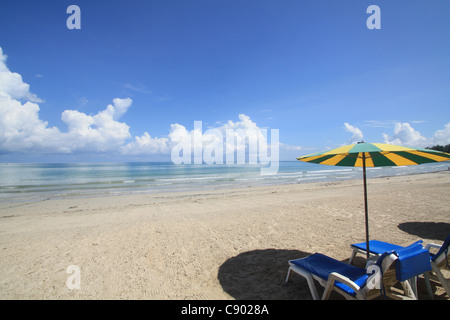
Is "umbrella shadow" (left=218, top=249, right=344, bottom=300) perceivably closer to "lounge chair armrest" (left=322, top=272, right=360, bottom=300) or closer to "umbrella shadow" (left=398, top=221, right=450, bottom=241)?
"lounge chair armrest" (left=322, top=272, right=360, bottom=300)

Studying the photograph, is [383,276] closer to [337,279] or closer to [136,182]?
[337,279]

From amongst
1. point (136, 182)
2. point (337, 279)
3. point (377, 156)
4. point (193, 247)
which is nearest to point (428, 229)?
point (377, 156)

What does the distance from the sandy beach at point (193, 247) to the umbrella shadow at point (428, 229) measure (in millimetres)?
24

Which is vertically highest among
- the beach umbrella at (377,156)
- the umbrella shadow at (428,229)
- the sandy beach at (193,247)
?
the beach umbrella at (377,156)

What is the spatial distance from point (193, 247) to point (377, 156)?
484 cm

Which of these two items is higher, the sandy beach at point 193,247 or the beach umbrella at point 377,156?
the beach umbrella at point 377,156

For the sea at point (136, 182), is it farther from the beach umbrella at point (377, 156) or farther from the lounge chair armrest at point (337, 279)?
the lounge chair armrest at point (337, 279)

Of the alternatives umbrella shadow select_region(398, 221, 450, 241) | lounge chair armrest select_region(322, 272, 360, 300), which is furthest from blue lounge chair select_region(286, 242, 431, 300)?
umbrella shadow select_region(398, 221, 450, 241)

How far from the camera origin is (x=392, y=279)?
8.86 ft

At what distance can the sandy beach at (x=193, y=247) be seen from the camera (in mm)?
3602

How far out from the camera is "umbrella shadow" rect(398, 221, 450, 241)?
18.5 ft

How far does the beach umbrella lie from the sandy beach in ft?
6.64

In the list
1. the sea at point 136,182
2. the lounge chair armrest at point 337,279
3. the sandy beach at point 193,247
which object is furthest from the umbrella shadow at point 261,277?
the sea at point 136,182
